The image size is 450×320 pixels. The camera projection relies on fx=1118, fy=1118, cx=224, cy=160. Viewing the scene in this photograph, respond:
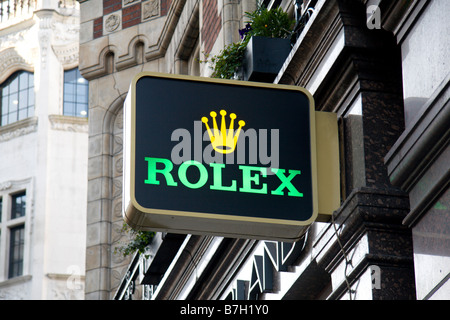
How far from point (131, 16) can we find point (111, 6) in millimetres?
625

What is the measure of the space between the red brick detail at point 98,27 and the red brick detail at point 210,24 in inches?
223

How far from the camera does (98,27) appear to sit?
2259cm

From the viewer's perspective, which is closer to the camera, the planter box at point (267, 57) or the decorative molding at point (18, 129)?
the planter box at point (267, 57)

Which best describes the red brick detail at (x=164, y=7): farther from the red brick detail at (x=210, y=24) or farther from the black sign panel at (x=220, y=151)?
the black sign panel at (x=220, y=151)

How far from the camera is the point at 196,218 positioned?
8195 mm

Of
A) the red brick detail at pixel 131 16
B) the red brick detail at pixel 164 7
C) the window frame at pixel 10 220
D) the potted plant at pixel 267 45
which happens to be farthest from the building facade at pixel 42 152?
the potted plant at pixel 267 45

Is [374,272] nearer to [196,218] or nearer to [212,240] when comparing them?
[196,218]

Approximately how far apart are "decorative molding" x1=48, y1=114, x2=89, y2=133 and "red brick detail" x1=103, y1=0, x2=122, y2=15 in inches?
687

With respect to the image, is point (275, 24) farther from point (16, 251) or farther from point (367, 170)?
point (16, 251)

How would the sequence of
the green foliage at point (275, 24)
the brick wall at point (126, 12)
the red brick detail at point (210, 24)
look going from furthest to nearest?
the brick wall at point (126, 12) < the red brick detail at point (210, 24) < the green foliage at point (275, 24)

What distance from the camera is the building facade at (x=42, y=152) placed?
38.1 metres

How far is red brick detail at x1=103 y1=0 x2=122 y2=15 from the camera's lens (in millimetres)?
22316

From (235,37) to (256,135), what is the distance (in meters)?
6.43
